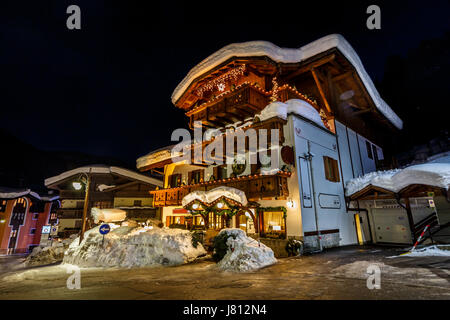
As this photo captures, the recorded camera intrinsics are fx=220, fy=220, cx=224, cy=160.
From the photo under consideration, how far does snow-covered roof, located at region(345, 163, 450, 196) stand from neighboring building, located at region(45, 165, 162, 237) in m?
24.9

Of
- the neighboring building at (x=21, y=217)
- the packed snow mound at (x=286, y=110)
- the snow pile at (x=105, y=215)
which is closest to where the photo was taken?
the packed snow mound at (x=286, y=110)

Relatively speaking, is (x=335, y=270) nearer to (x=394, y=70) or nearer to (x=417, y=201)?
(x=417, y=201)

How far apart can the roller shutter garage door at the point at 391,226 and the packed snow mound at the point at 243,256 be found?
13.1 m

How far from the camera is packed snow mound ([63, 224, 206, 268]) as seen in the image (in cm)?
1175

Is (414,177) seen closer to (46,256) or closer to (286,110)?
(286,110)

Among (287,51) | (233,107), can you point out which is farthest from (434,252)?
(287,51)

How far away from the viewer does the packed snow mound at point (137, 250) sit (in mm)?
11750

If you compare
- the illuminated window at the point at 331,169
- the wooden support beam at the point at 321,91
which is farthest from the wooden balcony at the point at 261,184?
the wooden support beam at the point at 321,91

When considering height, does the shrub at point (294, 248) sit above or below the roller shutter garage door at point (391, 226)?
below

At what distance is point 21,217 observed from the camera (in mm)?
40250

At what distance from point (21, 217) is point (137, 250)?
43249mm

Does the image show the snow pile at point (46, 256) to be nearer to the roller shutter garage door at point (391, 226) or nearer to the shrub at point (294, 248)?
the shrub at point (294, 248)
